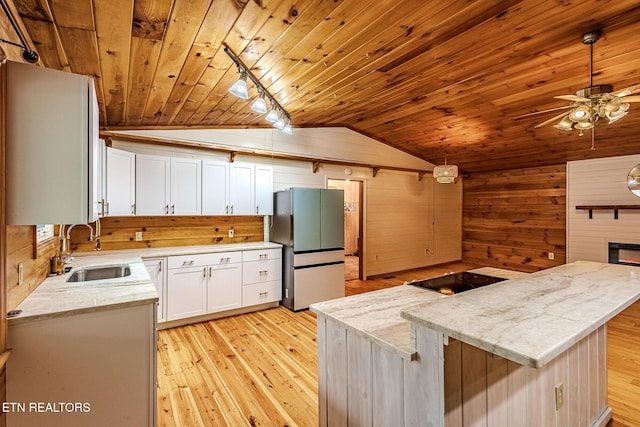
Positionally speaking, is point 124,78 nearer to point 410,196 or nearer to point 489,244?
point 410,196

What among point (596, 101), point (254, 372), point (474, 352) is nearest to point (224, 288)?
Result: point (254, 372)

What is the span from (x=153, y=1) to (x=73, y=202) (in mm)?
1068

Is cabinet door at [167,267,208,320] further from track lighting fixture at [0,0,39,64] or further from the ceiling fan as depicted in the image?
the ceiling fan

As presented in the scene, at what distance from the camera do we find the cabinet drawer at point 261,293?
13.5ft

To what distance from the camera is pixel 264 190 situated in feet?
14.8

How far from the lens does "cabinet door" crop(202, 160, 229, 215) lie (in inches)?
158

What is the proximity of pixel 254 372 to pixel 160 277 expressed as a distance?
1641 mm

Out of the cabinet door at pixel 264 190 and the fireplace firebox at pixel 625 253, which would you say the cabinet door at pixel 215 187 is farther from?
the fireplace firebox at pixel 625 253

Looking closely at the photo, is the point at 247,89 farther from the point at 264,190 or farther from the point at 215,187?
the point at 264,190

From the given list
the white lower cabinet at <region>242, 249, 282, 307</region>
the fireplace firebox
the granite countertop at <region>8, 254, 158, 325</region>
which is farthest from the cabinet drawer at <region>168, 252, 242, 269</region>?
the fireplace firebox

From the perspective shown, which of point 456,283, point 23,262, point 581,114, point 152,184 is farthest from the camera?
point 152,184

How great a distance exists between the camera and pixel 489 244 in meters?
7.25

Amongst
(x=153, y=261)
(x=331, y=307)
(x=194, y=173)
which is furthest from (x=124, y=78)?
(x=331, y=307)

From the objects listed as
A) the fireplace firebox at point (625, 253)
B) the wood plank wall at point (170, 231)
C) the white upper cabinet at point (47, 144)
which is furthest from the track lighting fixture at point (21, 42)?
the fireplace firebox at point (625, 253)
